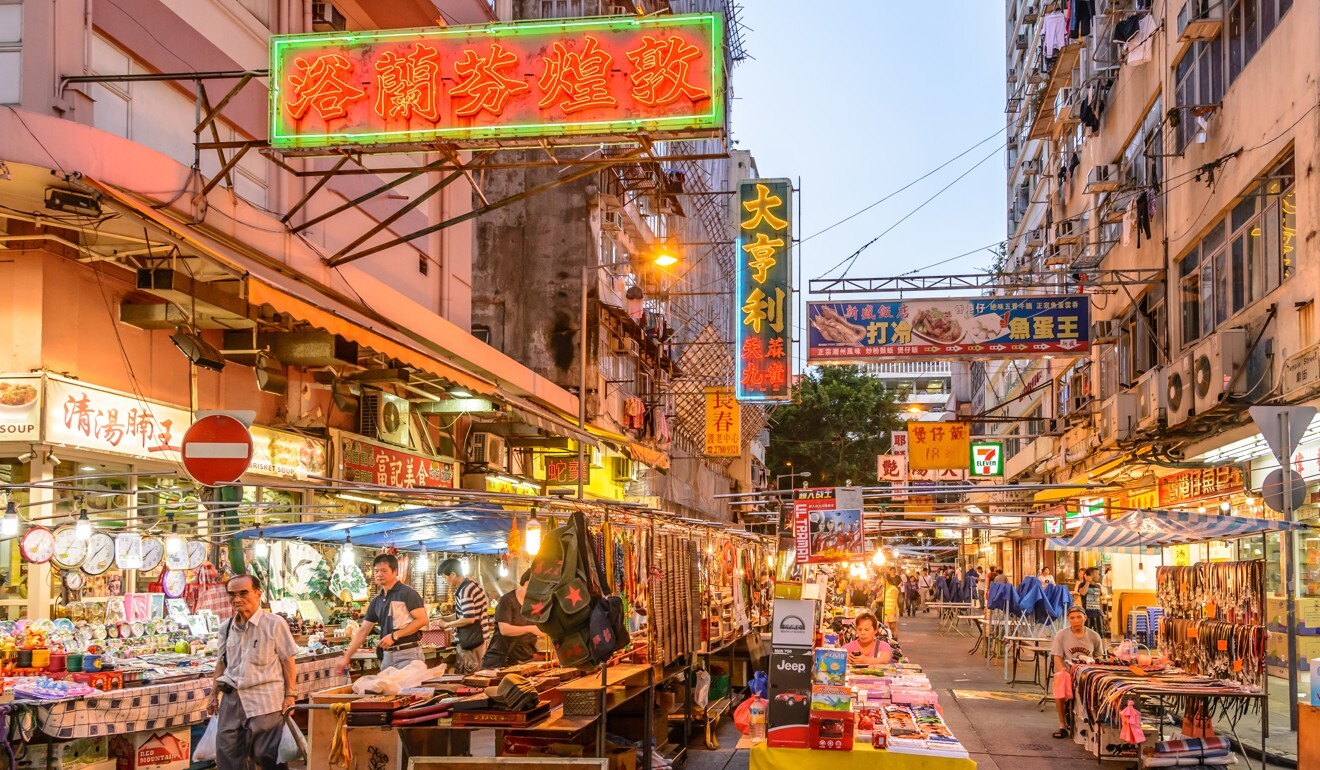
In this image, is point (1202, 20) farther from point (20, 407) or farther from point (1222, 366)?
point (20, 407)

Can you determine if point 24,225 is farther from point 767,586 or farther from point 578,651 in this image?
point 767,586

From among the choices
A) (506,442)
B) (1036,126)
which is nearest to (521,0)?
(506,442)

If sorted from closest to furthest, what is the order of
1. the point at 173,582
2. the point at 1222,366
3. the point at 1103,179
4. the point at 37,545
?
the point at 37,545
the point at 173,582
the point at 1222,366
the point at 1103,179

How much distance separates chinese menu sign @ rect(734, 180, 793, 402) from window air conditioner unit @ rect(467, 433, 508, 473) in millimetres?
4839

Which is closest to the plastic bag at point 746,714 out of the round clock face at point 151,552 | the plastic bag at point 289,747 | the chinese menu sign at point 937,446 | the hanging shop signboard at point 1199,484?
the plastic bag at point 289,747

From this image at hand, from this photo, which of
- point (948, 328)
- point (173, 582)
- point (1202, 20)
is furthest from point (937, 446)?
point (173, 582)

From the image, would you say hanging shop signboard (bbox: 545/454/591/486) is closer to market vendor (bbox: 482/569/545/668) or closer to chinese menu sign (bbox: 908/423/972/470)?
chinese menu sign (bbox: 908/423/972/470)

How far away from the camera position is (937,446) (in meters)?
29.7

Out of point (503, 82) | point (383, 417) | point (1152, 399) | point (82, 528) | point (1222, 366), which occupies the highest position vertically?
point (503, 82)

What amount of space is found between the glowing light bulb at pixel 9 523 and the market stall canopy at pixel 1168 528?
11050mm

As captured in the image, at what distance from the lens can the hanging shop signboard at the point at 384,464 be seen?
57.6ft

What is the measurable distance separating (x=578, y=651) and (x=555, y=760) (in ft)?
10.1

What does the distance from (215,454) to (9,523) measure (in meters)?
1.96

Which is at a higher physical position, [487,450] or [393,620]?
[487,450]
